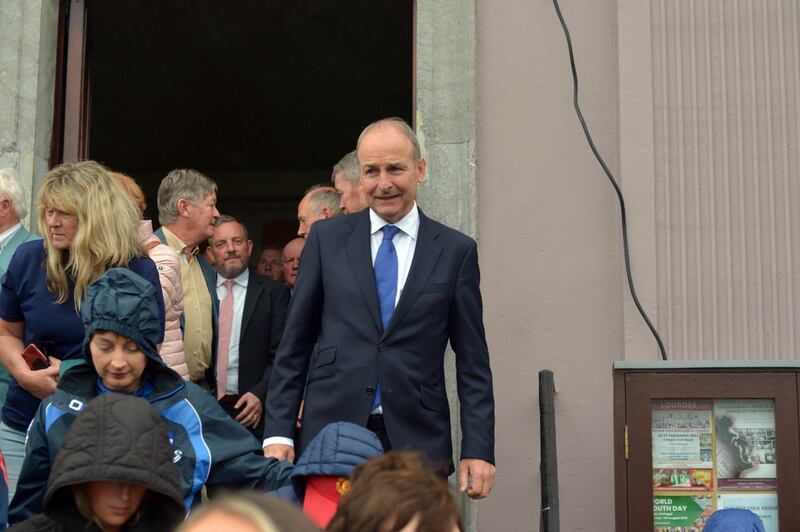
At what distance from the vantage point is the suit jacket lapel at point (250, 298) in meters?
6.87

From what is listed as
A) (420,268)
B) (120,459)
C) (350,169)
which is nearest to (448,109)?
(350,169)

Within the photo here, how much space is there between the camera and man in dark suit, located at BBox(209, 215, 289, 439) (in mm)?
6652

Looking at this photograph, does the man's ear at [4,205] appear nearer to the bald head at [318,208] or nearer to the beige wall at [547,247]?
the bald head at [318,208]

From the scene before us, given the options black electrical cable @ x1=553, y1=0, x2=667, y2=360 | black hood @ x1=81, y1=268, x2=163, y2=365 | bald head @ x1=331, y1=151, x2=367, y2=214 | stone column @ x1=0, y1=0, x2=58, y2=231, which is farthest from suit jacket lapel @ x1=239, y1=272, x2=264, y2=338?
black hood @ x1=81, y1=268, x2=163, y2=365

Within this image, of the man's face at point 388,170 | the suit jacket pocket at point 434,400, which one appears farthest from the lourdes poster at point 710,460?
the man's face at point 388,170

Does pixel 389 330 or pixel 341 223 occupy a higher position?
pixel 341 223

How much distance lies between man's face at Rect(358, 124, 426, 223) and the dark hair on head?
2.41 meters

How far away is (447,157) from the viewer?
6484mm

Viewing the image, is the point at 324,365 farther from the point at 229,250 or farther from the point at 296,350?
the point at 229,250

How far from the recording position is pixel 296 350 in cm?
493

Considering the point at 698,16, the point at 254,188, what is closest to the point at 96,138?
the point at 254,188

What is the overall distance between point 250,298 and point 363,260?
209 cm

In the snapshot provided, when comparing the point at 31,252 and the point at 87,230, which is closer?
the point at 87,230

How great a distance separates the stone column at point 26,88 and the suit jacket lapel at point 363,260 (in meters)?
2.31
